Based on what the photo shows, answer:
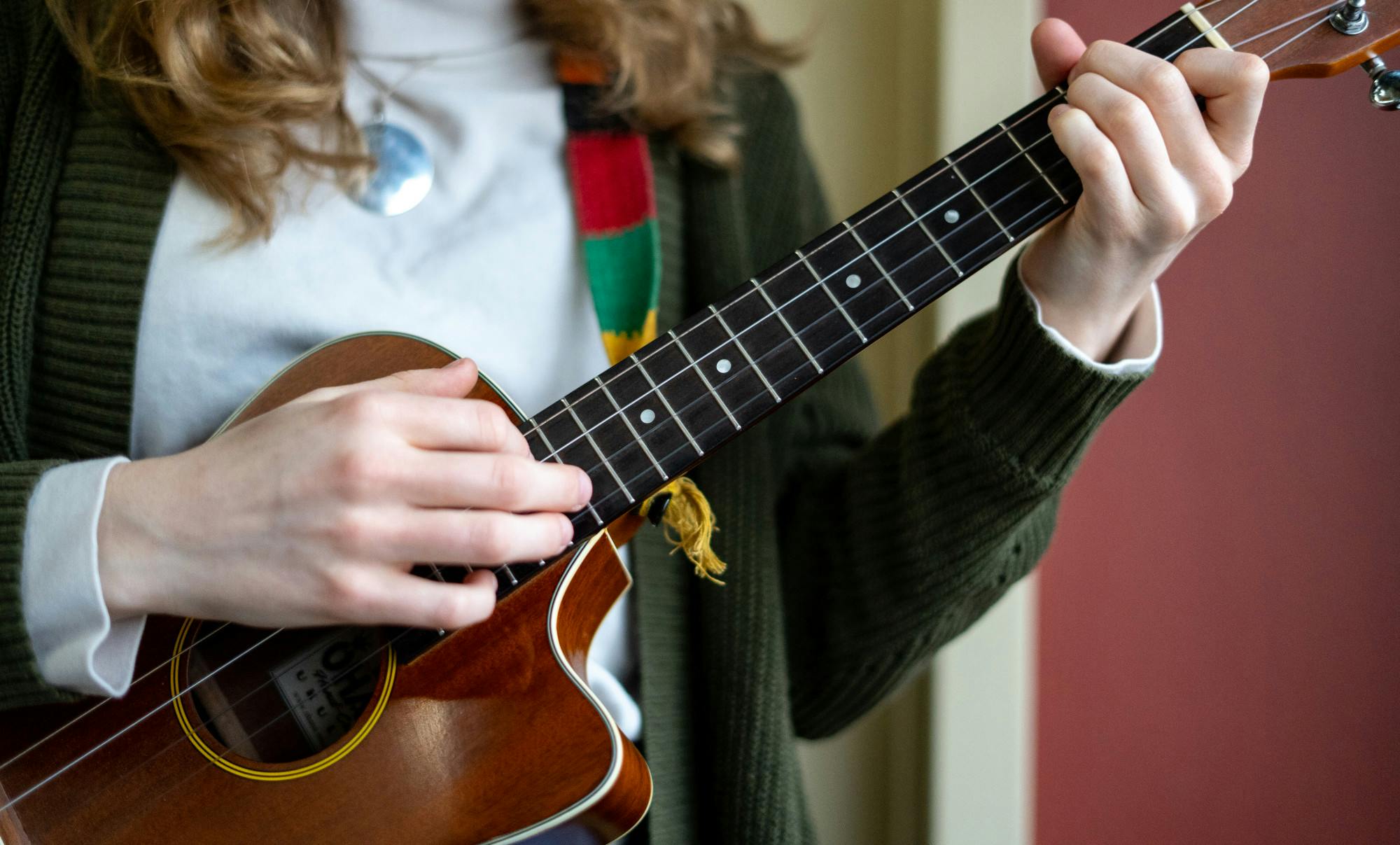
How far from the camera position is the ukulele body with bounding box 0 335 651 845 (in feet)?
1.71

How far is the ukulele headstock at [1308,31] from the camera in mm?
531

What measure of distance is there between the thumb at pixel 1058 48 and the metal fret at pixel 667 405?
304 mm

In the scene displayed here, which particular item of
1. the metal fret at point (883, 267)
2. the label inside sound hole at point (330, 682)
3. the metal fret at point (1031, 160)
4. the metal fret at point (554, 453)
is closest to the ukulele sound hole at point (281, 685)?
the label inside sound hole at point (330, 682)

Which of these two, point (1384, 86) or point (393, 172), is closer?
point (1384, 86)

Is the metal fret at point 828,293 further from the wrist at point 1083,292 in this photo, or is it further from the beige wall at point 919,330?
the beige wall at point 919,330

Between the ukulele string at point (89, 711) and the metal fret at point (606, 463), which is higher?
the ukulele string at point (89, 711)

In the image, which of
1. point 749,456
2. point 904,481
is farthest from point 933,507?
point 749,456

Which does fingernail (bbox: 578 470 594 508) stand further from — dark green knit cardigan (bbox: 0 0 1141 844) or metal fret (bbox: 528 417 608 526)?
dark green knit cardigan (bbox: 0 0 1141 844)

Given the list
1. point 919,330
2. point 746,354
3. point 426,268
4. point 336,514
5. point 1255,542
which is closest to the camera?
point 336,514

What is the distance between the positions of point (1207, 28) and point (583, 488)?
45cm

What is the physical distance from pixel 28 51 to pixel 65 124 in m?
0.07

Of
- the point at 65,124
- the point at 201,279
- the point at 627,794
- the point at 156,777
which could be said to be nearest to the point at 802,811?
the point at 627,794

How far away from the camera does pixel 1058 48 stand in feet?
1.86

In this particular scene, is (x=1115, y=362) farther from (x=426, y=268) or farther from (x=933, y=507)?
(x=426, y=268)
